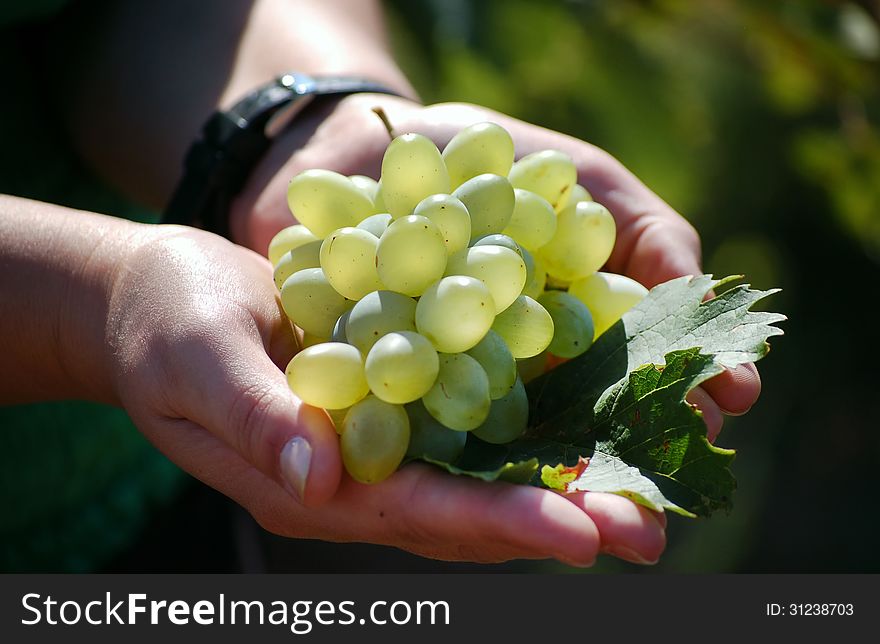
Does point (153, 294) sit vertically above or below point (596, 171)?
below

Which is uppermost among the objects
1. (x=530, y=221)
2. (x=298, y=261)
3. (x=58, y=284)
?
(x=530, y=221)

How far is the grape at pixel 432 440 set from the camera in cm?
69

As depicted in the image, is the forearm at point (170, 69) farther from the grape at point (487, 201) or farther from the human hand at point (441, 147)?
the grape at point (487, 201)

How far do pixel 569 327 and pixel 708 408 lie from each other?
142 mm

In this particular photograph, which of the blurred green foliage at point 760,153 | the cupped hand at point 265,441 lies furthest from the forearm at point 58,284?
the blurred green foliage at point 760,153

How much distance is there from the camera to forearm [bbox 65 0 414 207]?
117cm

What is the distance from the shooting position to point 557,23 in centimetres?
162

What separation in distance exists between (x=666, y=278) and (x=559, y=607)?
0.36 meters

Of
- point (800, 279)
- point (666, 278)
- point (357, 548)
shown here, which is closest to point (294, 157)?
point (666, 278)

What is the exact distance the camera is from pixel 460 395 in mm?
674

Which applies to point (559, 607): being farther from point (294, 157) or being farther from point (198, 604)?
point (294, 157)

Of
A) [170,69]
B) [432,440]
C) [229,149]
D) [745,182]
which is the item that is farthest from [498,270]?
[745,182]

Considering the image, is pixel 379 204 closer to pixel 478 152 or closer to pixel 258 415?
pixel 478 152

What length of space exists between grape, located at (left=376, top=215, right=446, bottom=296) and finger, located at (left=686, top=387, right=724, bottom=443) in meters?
0.26
